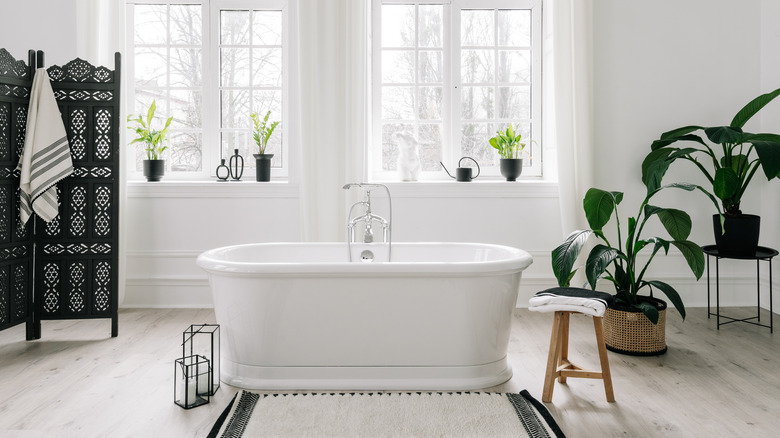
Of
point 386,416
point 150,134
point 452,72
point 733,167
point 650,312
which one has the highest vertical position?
point 452,72

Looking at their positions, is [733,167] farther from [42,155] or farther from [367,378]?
[42,155]

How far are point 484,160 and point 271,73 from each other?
1.68 m

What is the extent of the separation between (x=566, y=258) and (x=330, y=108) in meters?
1.83

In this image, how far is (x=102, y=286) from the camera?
3.12 m

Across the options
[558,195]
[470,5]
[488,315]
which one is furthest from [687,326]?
[470,5]

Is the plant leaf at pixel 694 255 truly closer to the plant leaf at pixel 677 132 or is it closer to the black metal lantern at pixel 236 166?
the plant leaf at pixel 677 132

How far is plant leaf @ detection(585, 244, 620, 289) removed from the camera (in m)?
2.61

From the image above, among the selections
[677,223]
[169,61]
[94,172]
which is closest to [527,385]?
[677,223]

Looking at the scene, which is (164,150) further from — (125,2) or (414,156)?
(414,156)

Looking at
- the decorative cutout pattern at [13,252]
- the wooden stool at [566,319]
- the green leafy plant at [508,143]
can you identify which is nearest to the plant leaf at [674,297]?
the wooden stool at [566,319]

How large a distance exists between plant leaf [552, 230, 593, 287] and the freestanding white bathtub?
306mm

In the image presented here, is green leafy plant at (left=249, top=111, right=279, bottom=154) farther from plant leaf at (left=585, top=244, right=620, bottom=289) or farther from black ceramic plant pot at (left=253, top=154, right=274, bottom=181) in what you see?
plant leaf at (left=585, top=244, right=620, bottom=289)

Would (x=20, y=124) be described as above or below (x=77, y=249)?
above

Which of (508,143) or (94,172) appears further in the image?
(508,143)
